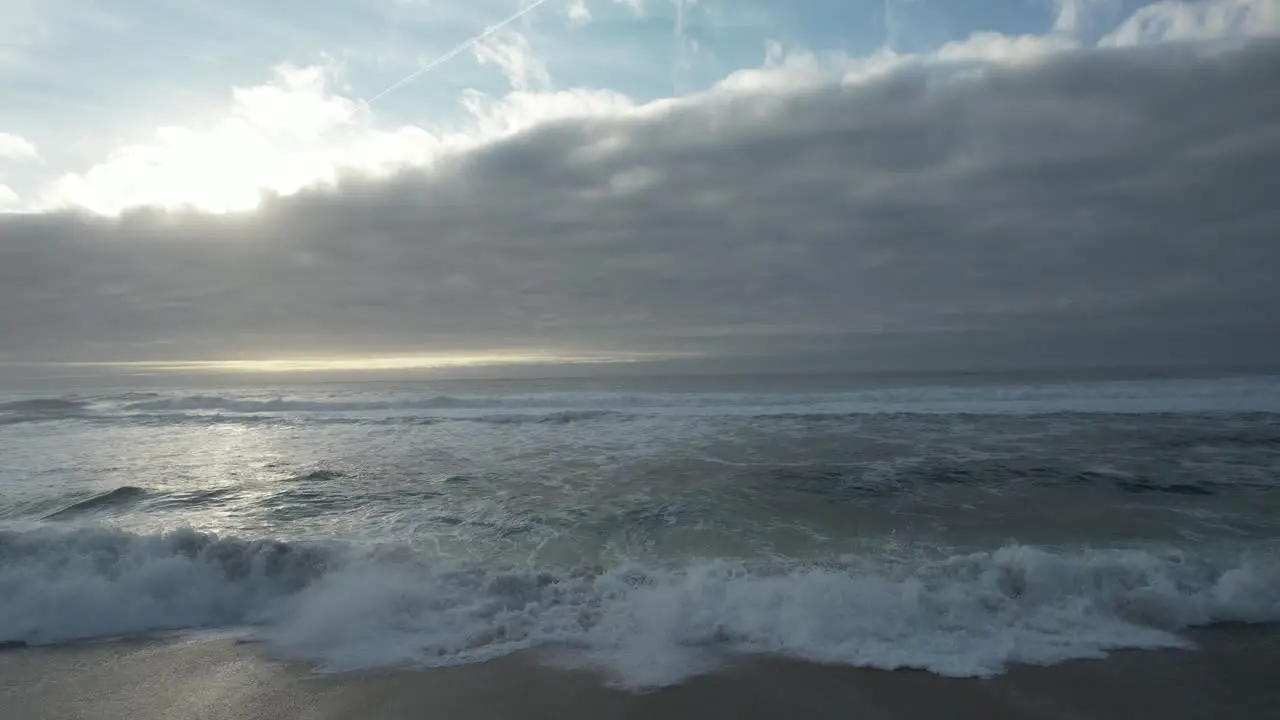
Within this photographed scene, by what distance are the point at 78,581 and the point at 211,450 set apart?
9.94 m

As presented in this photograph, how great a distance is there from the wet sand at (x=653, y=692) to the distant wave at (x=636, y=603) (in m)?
0.22

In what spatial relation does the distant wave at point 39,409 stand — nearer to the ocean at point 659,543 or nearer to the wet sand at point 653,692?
the ocean at point 659,543

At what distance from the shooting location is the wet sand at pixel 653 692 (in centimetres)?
419

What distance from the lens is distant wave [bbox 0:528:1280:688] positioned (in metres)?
5.09

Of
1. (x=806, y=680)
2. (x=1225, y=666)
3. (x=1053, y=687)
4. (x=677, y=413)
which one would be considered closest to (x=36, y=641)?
(x=806, y=680)

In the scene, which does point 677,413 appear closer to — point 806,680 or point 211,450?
point 211,450

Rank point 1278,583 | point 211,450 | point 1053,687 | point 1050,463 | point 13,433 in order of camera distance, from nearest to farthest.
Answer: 1. point 1053,687
2. point 1278,583
3. point 1050,463
4. point 211,450
5. point 13,433

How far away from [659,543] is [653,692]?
325cm

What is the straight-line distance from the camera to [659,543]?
7715 millimetres

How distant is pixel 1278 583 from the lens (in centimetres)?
591

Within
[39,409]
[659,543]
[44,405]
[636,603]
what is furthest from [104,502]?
[44,405]

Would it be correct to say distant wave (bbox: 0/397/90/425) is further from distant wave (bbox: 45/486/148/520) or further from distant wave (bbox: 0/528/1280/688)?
distant wave (bbox: 0/528/1280/688)

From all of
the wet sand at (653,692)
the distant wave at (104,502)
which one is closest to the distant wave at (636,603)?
the wet sand at (653,692)

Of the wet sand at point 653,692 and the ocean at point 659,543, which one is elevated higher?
the ocean at point 659,543
